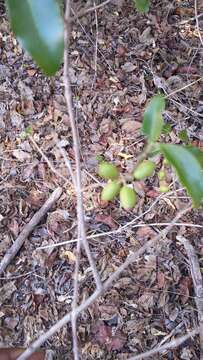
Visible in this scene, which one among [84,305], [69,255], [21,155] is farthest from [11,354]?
[21,155]

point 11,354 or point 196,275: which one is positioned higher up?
point 196,275

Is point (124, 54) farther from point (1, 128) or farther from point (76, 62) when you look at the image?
point (1, 128)

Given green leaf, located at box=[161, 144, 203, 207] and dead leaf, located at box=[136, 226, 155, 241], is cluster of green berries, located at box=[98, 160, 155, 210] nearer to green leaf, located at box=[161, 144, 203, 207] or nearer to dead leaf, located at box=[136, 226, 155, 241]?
green leaf, located at box=[161, 144, 203, 207]

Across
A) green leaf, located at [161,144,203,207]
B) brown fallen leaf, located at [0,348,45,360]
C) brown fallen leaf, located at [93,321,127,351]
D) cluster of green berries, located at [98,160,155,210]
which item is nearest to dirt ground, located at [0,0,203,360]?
brown fallen leaf, located at [93,321,127,351]

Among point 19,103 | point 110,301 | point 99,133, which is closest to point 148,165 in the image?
point 110,301

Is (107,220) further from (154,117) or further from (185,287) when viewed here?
(154,117)

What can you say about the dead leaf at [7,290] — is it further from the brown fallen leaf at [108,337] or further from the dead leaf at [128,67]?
the dead leaf at [128,67]

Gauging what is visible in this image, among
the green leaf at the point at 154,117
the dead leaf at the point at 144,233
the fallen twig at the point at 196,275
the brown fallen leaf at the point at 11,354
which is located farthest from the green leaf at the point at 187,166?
the dead leaf at the point at 144,233
